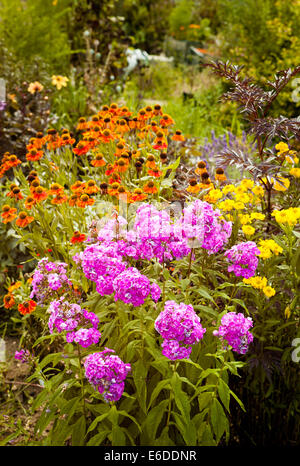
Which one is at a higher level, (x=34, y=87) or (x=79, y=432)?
(x=34, y=87)

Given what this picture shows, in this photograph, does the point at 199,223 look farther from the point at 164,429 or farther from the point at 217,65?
the point at 217,65

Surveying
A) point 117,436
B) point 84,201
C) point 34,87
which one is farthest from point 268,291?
point 34,87

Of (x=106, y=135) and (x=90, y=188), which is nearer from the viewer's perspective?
(x=90, y=188)

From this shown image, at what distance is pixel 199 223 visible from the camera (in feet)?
5.47

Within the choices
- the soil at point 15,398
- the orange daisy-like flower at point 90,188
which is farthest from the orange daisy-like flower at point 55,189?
the soil at point 15,398

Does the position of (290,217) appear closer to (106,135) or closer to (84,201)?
(84,201)

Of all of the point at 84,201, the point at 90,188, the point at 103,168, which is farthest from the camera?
the point at 103,168

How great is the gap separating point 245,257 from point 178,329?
17.1 inches

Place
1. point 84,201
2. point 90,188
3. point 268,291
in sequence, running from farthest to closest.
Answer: point 90,188 → point 84,201 → point 268,291

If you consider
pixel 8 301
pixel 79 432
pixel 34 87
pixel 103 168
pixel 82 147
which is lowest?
pixel 79 432

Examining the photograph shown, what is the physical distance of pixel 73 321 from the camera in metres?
1.55

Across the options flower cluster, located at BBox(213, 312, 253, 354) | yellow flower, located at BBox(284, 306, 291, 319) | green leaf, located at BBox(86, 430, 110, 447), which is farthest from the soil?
yellow flower, located at BBox(284, 306, 291, 319)

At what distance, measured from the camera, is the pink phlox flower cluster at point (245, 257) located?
5.46 ft

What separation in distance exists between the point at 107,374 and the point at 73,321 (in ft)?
0.76
